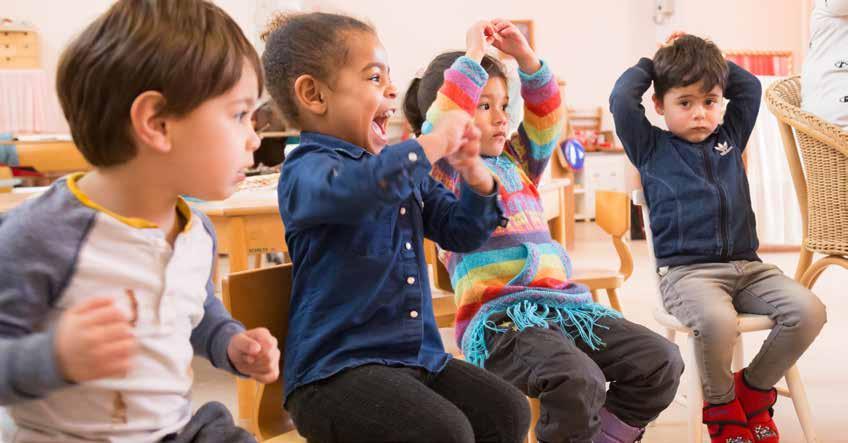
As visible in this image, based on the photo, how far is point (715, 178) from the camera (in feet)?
6.03

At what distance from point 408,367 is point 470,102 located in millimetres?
474

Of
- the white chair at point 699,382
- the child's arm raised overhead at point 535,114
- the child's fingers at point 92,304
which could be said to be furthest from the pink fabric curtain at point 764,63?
the child's fingers at point 92,304

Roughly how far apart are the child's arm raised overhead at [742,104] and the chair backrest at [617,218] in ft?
1.43

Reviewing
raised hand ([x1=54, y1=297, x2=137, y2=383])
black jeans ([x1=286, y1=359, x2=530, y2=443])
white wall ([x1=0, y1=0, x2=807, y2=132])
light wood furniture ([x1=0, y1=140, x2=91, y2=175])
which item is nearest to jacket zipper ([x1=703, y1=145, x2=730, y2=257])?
black jeans ([x1=286, y1=359, x2=530, y2=443])

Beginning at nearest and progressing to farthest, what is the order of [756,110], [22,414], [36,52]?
[22,414] < [756,110] < [36,52]

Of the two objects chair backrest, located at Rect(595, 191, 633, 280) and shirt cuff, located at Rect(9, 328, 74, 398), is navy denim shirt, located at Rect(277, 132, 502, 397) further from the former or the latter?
chair backrest, located at Rect(595, 191, 633, 280)

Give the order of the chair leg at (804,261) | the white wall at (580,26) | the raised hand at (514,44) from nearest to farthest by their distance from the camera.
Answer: the raised hand at (514,44)
the chair leg at (804,261)
the white wall at (580,26)

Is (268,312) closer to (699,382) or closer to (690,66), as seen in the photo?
(699,382)

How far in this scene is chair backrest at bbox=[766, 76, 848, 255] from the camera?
187cm

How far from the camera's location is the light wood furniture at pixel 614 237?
7.26ft

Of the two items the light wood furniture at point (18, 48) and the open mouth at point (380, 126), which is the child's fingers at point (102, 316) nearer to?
the open mouth at point (380, 126)

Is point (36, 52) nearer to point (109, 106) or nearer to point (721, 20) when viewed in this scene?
point (721, 20)

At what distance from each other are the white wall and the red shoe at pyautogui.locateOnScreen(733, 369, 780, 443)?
5.54 meters

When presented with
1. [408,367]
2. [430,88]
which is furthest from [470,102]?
[408,367]
